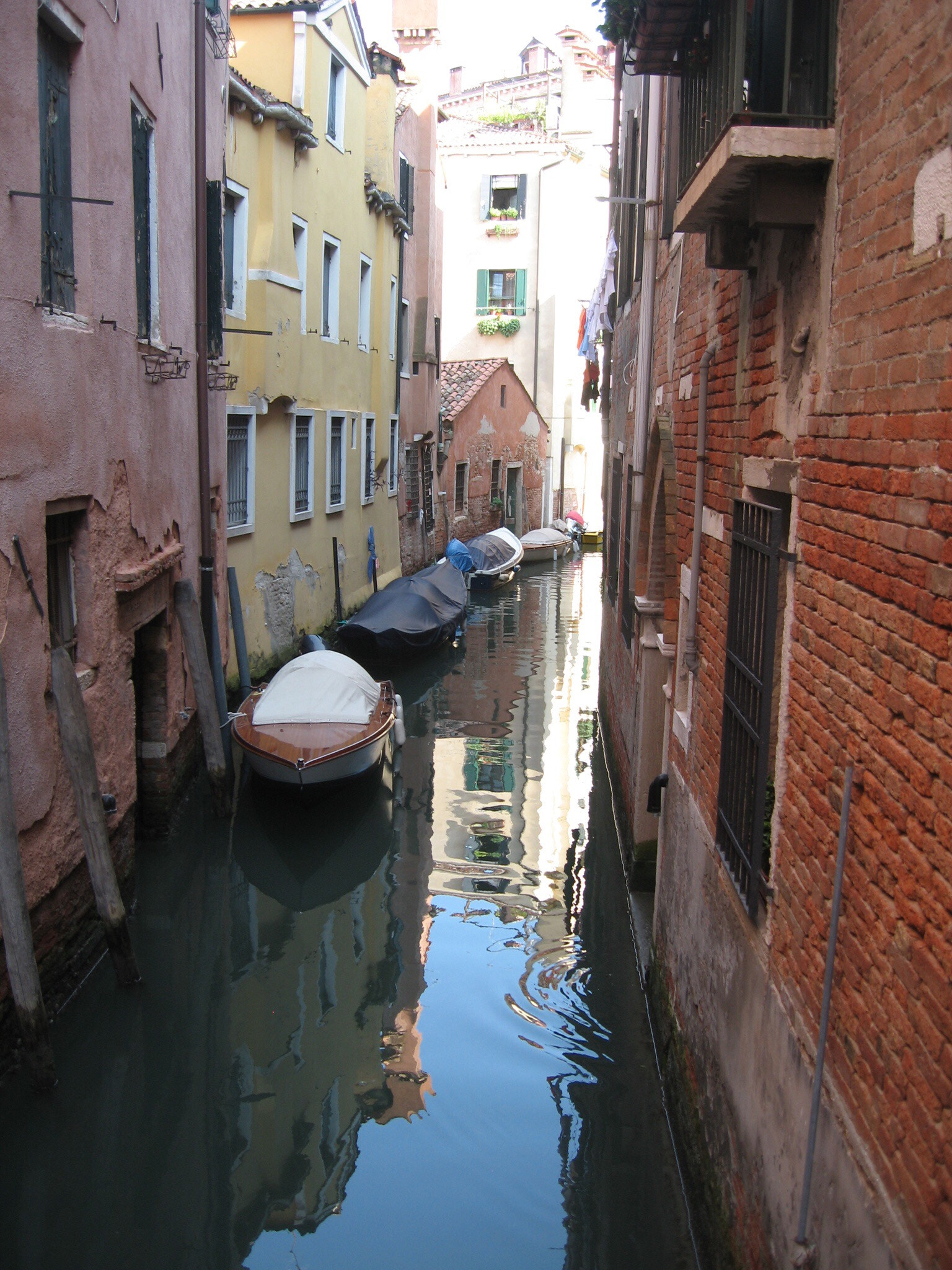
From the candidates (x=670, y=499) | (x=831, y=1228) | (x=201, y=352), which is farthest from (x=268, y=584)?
(x=831, y=1228)

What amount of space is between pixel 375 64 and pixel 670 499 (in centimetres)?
1399

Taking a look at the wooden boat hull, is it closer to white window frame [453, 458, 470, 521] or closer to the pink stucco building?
the pink stucco building

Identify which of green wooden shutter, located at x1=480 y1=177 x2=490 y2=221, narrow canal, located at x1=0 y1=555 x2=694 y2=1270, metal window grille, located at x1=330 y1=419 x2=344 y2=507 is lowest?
narrow canal, located at x1=0 y1=555 x2=694 y2=1270

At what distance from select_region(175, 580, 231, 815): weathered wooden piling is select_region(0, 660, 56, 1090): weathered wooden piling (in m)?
3.75

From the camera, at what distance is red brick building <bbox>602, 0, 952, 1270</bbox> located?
2.39 metres

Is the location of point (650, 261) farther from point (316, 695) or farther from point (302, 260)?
point (302, 260)

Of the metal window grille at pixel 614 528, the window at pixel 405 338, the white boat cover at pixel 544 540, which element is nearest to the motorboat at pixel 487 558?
the white boat cover at pixel 544 540

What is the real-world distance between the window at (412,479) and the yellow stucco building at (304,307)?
8.11 feet

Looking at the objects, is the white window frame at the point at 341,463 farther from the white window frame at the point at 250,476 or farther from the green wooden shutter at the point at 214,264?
the green wooden shutter at the point at 214,264

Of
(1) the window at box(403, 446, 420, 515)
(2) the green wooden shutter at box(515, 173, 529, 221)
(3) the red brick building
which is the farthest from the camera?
(2) the green wooden shutter at box(515, 173, 529, 221)

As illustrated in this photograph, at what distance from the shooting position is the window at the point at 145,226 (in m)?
7.59

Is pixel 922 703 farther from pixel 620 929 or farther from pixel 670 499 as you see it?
pixel 620 929

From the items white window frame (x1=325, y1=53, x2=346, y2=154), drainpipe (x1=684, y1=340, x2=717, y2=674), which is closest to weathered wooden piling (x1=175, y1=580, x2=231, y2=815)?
drainpipe (x1=684, y1=340, x2=717, y2=674)

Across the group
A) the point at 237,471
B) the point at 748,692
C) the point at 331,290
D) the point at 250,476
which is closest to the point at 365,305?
the point at 331,290
